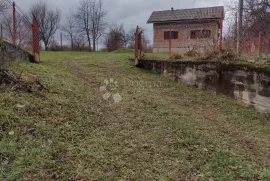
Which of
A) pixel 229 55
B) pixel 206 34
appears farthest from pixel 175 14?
pixel 229 55

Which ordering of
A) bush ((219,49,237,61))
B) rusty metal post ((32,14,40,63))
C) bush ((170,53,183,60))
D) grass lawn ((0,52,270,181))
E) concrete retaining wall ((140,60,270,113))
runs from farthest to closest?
bush ((170,53,183,60)), rusty metal post ((32,14,40,63)), bush ((219,49,237,61)), concrete retaining wall ((140,60,270,113)), grass lawn ((0,52,270,181))

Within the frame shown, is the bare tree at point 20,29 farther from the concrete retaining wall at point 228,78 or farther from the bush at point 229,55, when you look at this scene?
the bush at point 229,55

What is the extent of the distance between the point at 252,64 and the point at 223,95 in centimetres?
115

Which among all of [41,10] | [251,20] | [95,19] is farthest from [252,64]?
[41,10]

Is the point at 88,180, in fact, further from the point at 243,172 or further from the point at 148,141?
the point at 243,172

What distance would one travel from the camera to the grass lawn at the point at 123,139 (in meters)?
2.76

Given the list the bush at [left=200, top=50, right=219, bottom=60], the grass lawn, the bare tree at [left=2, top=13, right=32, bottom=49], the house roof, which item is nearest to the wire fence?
the bare tree at [left=2, top=13, right=32, bottom=49]

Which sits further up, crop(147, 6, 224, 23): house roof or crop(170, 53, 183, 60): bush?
crop(147, 6, 224, 23): house roof

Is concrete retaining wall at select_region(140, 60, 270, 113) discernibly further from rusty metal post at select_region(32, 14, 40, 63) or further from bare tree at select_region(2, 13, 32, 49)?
bare tree at select_region(2, 13, 32, 49)

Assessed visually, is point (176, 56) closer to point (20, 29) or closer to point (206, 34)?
point (206, 34)

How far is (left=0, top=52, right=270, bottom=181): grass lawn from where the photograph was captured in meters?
2.76

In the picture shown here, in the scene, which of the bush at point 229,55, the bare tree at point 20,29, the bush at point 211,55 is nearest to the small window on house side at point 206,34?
the bush at point 211,55

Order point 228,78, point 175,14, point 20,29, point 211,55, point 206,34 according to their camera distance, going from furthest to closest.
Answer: point 175,14 → point 206,34 → point 211,55 → point 20,29 → point 228,78

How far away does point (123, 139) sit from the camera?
3.62 metres
